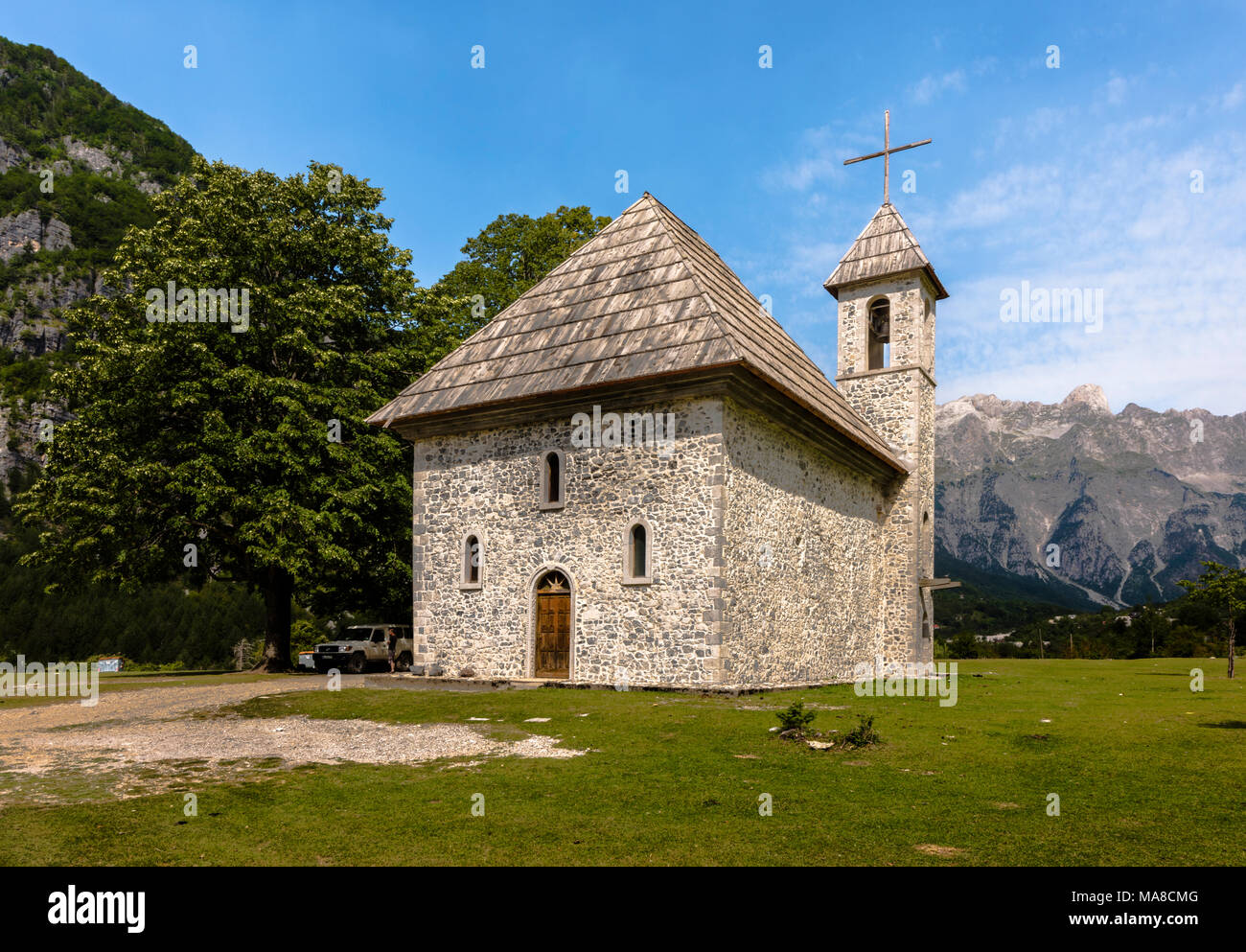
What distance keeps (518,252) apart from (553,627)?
60.7 feet

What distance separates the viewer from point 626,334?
17.3 meters

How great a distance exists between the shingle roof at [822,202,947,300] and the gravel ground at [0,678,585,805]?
2064 centimetres

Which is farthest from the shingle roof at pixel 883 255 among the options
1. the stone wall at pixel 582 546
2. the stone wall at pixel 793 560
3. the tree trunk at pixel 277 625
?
the tree trunk at pixel 277 625

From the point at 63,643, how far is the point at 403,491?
104 feet

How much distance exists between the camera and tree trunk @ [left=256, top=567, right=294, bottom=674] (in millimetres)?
24188

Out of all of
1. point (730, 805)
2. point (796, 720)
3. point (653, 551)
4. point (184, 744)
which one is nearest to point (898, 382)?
point (653, 551)

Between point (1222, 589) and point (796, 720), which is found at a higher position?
point (1222, 589)

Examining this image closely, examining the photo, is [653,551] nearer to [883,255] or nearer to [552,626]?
[552,626]

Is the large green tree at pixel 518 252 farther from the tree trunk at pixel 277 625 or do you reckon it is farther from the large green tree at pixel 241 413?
the tree trunk at pixel 277 625

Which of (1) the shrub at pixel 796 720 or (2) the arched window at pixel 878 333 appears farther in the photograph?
(2) the arched window at pixel 878 333

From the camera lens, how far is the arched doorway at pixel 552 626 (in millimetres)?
17250

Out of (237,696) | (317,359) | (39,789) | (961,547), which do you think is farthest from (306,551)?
(961,547)

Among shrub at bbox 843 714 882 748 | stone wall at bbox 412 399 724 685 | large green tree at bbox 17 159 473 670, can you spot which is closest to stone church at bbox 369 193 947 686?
stone wall at bbox 412 399 724 685

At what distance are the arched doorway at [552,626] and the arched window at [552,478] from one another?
1470 mm
